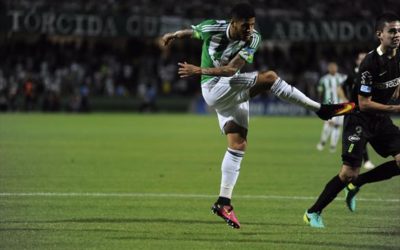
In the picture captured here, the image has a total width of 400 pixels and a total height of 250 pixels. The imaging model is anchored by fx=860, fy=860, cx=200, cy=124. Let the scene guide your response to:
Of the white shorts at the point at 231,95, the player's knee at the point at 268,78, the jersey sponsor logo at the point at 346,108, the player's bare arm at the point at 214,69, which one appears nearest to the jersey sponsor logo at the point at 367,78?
the jersey sponsor logo at the point at 346,108

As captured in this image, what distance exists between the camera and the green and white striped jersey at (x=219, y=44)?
9773 millimetres

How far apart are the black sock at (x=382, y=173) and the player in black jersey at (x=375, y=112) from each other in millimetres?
56

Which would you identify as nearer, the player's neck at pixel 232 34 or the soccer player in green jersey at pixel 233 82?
the soccer player in green jersey at pixel 233 82

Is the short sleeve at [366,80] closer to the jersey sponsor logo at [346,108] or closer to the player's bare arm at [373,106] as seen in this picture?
the player's bare arm at [373,106]

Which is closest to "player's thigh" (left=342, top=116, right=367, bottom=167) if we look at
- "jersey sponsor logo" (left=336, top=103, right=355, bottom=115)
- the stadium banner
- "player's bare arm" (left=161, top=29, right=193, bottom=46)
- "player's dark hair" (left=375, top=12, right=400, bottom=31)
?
"jersey sponsor logo" (left=336, top=103, right=355, bottom=115)

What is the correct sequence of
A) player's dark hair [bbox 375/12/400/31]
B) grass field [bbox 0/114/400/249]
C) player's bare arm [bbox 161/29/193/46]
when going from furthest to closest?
player's bare arm [bbox 161/29/193/46]
player's dark hair [bbox 375/12/400/31]
grass field [bbox 0/114/400/249]

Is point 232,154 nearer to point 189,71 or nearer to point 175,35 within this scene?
point 189,71

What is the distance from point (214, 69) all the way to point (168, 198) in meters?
4.10

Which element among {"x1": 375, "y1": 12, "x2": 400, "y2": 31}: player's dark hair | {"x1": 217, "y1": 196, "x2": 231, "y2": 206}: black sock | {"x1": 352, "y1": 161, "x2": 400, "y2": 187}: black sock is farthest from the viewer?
{"x1": 352, "y1": 161, "x2": 400, "y2": 187}: black sock

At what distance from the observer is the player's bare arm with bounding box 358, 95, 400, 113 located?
9.63m

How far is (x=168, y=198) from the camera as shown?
13039 mm

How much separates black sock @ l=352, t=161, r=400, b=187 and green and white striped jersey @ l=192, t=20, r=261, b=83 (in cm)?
227

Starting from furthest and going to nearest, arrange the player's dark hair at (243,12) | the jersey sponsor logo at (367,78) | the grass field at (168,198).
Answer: the jersey sponsor logo at (367,78)
the player's dark hair at (243,12)
the grass field at (168,198)

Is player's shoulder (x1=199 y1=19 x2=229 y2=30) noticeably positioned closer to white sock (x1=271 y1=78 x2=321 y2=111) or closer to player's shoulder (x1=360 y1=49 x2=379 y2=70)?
white sock (x1=271 y1=78 x2=321 y2=111)
